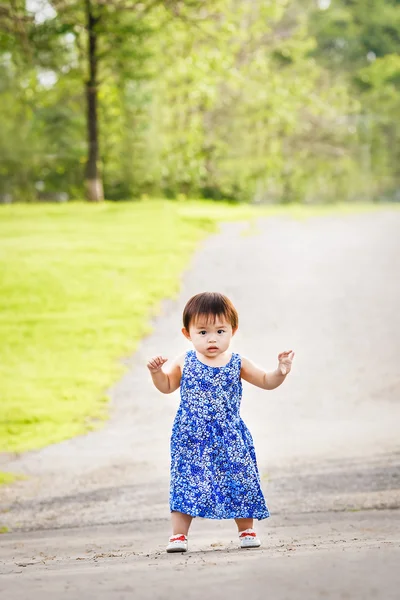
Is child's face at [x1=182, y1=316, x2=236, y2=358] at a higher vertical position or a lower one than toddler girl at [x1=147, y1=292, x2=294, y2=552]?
higher

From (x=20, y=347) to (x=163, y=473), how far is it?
10.3ft

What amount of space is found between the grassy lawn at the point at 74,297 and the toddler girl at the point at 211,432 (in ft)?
10.4

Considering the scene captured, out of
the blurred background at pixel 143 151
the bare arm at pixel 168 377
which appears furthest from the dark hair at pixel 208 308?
the blurred background at pixel 143 151

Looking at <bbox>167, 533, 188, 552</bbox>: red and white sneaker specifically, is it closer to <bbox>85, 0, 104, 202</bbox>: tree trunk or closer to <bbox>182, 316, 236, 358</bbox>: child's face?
<bbox>182, 316, 236, 358</bbox>: child's face

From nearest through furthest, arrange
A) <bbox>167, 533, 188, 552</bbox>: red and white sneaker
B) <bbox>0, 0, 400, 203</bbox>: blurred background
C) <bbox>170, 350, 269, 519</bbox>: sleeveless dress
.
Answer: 1. <bbox>167, 533, 188, 552</bbox>: red and white sneaker
2. <bbox>170, 350, 269, 519</bbox>: sleeveless dress
3. <bbox>0, 0, 400, 203</bbox>: blurred background

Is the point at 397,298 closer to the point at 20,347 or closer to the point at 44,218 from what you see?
the point at 20,347

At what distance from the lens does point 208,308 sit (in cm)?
246

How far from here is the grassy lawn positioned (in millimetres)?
6332

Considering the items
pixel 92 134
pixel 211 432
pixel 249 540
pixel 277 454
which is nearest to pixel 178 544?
pixel 249 540

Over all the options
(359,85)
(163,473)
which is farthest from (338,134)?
(163,473)

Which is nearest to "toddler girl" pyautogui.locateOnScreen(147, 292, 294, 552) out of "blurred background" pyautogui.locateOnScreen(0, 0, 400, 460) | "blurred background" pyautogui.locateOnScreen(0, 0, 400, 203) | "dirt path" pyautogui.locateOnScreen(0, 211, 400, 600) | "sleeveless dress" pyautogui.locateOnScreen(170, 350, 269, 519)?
"sleeveless dress" pyautogui.locateOnScreen(170, 350, 269, 519)

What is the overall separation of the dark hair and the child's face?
12mm

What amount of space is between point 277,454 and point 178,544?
2702 millimetres

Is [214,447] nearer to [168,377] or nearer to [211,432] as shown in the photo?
[211,432]
